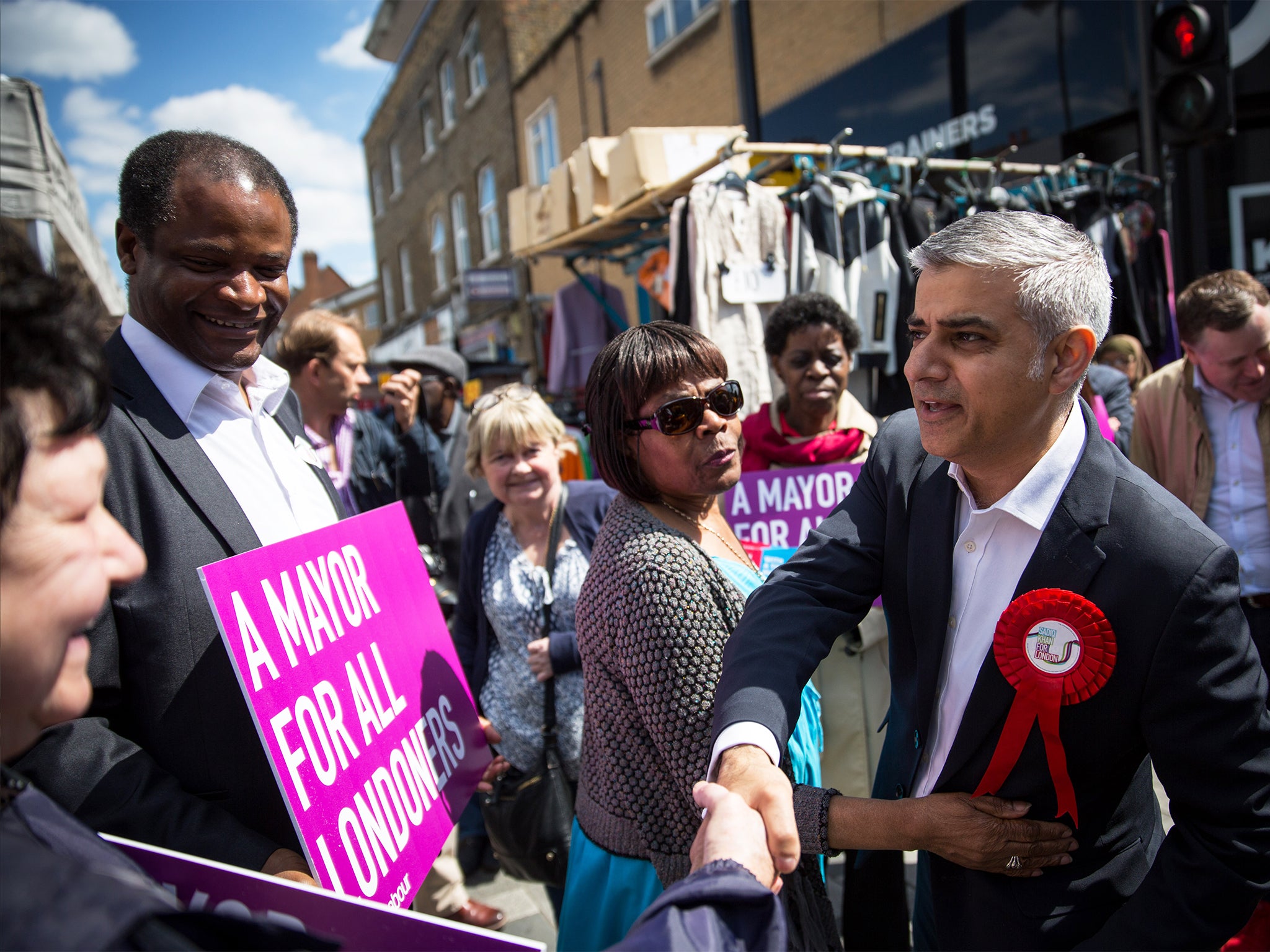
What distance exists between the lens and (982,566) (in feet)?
4.90

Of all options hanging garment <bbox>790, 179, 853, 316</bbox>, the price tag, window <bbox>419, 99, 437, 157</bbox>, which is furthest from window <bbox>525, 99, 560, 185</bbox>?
the price tag

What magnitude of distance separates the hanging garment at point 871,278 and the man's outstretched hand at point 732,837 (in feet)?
13.2

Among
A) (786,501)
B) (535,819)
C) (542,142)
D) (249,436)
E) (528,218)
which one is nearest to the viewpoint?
(249,436)

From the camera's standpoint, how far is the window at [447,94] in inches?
768

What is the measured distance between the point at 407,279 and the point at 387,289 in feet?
8.55

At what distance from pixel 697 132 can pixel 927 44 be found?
13.6 ft

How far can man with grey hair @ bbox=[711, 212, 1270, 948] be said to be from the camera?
1.26 meters

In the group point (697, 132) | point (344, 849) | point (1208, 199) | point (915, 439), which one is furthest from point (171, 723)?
point (1208, 199)

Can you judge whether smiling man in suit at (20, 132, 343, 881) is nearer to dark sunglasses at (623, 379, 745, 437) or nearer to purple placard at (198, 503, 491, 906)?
purple placard at (198, 503, 491, 906)

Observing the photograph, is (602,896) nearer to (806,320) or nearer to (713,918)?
(713,918)

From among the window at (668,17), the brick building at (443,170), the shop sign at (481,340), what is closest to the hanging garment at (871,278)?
the window at (668,17)

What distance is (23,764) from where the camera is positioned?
1149mm

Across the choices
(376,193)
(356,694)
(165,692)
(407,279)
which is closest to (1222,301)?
(356,694)

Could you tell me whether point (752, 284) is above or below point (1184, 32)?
below
